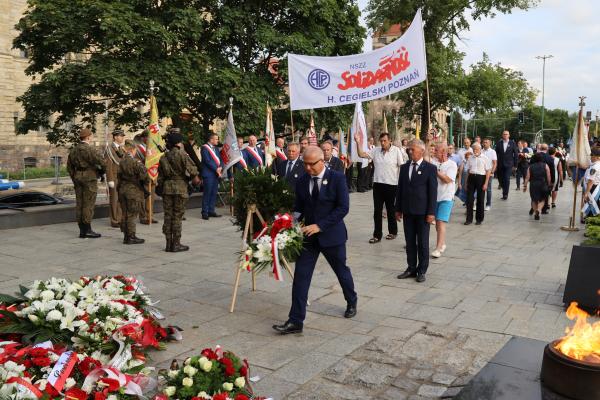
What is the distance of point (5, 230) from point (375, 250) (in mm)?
8056

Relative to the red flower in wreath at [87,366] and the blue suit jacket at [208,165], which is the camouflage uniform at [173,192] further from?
the red flower in wreath at [87,366]

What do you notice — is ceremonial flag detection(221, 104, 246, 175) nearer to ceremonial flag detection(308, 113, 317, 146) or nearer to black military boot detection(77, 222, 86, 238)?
ceremonial flag detection(308, 113, 317, 146)

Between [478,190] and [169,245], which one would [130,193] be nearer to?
[169,245]

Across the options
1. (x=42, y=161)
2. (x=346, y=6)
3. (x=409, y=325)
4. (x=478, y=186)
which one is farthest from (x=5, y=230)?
(x=42, y=161)

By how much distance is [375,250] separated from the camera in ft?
32.9

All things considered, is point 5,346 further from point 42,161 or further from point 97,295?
point 42,161

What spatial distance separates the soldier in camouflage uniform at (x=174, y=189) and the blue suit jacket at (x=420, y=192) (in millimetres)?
3997

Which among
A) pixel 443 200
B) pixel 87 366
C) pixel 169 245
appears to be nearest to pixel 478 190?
pixel 443 200

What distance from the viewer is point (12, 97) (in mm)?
39156

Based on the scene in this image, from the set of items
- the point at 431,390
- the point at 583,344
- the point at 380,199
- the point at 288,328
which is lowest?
the point at 431,390

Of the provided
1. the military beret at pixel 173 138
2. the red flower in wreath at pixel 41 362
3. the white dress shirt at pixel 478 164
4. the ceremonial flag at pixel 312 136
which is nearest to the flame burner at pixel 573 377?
the red flower in wreath at pixel 41 362

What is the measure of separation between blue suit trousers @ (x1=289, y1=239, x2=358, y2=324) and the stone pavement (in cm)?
26

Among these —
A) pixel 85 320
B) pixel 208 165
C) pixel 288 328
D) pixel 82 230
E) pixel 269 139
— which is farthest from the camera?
pixel 269 139

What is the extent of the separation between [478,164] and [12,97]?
36.7 m
